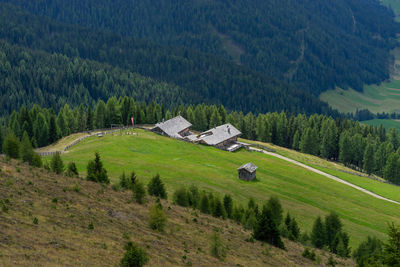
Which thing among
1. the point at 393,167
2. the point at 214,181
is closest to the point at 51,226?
the point at 214,181

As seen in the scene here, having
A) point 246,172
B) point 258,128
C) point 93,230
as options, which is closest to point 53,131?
point 246,172

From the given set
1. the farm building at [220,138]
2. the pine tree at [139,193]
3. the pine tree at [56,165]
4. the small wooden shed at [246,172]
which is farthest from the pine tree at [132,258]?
the farm building at [220,138]

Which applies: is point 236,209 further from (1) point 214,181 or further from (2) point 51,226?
(2) point 51,226

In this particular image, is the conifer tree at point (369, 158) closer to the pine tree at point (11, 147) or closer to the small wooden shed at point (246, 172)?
the small wooden shed at point (246, 172)

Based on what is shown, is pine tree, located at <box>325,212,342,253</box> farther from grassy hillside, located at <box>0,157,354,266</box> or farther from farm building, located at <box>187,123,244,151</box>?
farm building, located at <box>187,123,244,151</box>

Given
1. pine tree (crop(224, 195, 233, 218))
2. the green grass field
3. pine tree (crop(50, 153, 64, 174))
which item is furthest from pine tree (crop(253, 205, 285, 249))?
pine tree (crop(50, 153, 64, 174))
